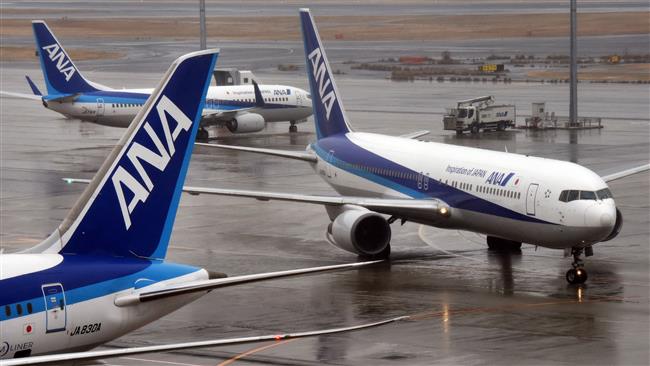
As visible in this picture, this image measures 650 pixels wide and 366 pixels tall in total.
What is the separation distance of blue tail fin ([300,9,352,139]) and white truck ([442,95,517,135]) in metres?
33.4

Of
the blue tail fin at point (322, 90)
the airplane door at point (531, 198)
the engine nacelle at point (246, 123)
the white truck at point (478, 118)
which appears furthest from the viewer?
the white truck at point (478, 118)

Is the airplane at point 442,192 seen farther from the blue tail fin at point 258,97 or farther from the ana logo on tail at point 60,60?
the blue tail fin at point 258,97

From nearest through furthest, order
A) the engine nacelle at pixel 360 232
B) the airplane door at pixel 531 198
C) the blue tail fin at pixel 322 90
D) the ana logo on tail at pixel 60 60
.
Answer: the airplane door at pixel 531 198 → the engine nacelle at pixel 360 232 → the blue tail fin at pixel 322 90 → the ana logo on tail at pixel 60 60

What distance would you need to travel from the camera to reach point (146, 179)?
2034 centimetres

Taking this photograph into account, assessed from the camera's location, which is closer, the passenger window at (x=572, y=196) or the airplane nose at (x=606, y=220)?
the airplane nose at (x=606, y=220)

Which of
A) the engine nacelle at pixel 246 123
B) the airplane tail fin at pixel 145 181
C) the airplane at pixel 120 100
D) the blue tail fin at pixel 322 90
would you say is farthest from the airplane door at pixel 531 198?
the engine nacelle at pixel 246 123

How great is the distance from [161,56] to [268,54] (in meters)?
11.7

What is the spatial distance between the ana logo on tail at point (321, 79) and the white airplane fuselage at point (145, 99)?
31.0 metres

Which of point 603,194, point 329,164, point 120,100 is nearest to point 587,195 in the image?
point 603,194

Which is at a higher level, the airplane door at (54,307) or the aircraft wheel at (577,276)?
the airplane door at (54,307)

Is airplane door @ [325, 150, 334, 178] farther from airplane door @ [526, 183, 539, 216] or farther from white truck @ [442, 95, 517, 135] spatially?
white truck @ [442, 95, 517, 135]

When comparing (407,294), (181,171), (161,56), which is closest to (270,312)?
(407,294)

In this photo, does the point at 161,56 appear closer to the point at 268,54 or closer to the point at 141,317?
the point at 268,54

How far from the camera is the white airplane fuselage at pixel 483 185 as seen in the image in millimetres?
35344
